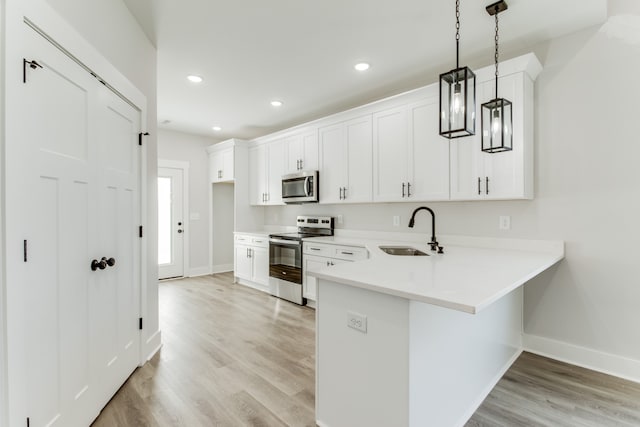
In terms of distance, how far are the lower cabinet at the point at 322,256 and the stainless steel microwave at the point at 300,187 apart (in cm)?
68

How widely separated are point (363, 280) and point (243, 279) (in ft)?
13.6

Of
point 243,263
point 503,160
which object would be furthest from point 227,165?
point 503,160

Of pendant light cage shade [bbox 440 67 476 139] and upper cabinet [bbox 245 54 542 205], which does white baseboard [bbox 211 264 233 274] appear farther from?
pendant light cage shade [bbox 440 67 476 139]

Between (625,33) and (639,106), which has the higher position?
(625,33)

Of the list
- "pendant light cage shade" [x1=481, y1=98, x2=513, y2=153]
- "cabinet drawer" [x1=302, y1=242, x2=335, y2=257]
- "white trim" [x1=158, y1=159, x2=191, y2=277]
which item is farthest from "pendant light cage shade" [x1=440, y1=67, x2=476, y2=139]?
"white trim" [x1=158, y1=159, x2=191, y2=277]

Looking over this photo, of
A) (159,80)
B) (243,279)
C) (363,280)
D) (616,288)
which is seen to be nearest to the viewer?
(363,280)

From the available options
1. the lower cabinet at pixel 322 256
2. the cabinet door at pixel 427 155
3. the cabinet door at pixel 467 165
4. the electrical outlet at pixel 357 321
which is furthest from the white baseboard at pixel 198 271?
the electrical outlet at pixel 357 321

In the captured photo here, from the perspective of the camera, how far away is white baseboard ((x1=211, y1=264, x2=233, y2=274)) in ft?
20.5

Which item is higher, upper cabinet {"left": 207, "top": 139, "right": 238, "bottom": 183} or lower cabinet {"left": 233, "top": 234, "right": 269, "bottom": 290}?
upper cabinet {"left": 207, "top": 139, "right": 238, "bottom": 183}

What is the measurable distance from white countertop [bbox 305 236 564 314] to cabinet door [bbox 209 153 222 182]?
4.49 meters

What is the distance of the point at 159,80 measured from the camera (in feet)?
11.7

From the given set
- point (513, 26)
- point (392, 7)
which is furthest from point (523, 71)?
point (392, 7)

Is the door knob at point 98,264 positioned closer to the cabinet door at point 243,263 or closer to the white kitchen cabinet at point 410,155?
the white kitchen cabinet at point 410,155

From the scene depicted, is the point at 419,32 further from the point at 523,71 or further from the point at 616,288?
the point at 616,288
